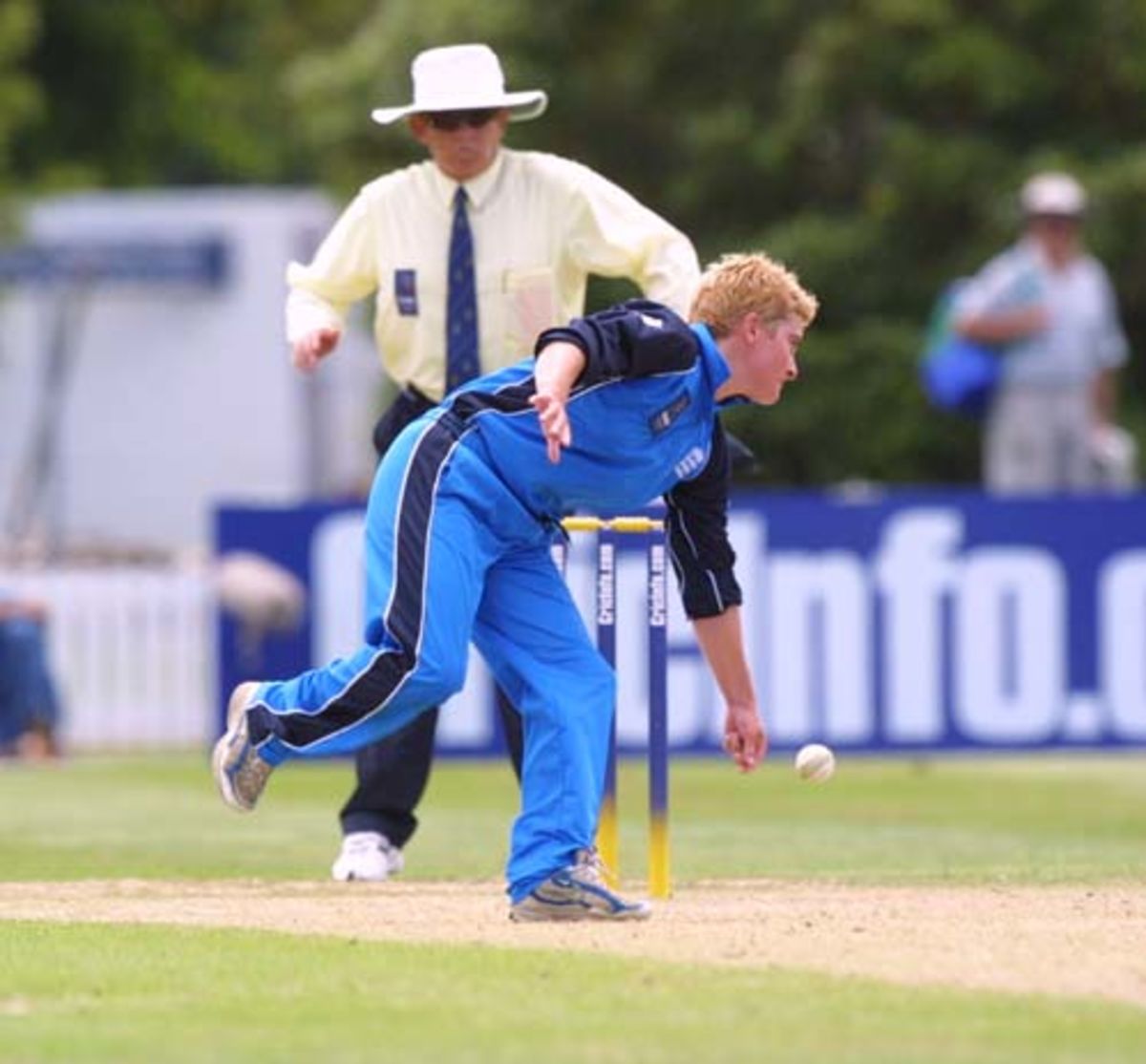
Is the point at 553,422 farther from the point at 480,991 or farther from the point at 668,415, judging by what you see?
the point at 480,991

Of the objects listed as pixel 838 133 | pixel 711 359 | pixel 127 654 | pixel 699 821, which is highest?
pixel 838 133

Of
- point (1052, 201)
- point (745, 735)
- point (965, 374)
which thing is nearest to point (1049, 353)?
point (965, 374)

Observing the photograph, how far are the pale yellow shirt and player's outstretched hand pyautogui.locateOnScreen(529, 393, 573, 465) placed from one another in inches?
93.2

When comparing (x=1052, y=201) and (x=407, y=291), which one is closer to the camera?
(x=407, y=291)

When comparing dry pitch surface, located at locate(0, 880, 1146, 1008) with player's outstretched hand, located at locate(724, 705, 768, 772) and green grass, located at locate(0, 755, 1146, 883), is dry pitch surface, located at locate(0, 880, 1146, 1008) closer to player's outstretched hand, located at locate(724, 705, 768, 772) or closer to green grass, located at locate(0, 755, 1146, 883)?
player's outstretched hand, located at locate(724, 705, 768, 772)

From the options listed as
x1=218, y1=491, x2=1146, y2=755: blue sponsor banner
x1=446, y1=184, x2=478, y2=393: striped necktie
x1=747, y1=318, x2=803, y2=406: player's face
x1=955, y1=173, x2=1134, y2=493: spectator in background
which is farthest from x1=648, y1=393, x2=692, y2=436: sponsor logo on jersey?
x1=955, y1=173, x2=1134, y2=493: spectator in background

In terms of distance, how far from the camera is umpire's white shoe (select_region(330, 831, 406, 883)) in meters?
11.1

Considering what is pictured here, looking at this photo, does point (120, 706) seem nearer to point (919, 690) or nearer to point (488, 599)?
point (919, 690)

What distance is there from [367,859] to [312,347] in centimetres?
150

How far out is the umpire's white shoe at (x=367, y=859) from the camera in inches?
438

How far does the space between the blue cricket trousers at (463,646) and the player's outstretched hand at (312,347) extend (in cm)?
149

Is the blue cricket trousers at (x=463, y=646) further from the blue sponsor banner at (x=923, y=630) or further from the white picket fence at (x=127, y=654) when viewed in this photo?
the white picket fence at (x=127, y=654)

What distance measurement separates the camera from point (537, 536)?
934 centimetres

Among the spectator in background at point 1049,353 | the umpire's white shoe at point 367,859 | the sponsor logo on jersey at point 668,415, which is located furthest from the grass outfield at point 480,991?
the spectator in background at point 1049,353
